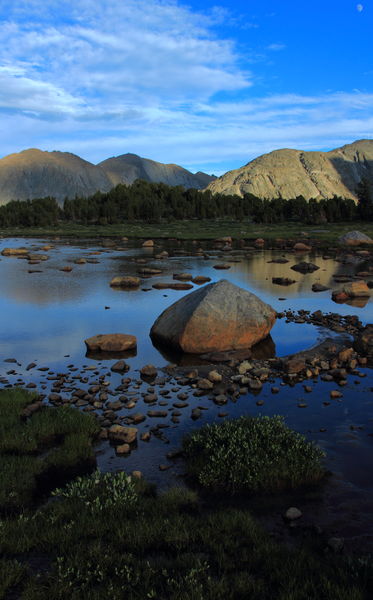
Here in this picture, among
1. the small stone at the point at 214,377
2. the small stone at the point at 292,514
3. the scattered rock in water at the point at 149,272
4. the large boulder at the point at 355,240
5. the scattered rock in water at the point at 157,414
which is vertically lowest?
the small stone at the point at 292,514

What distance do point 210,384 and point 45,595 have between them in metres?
9.58

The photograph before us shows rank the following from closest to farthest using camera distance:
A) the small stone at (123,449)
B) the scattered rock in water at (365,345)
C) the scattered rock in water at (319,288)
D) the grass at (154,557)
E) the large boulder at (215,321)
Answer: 1. the grass at (154,557)
2. the small stone at (123,449)
3. the scattered rock in water at (365,345)
4. the large boulder at (215,321)
5. the scattered rock in water at (319,288)

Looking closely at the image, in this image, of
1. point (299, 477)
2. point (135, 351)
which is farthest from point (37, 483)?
point (135, 351)

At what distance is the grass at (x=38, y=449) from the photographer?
30.3 ft

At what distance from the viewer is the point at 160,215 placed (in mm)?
160000

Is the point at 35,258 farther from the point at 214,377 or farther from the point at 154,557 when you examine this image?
the point at 154,557

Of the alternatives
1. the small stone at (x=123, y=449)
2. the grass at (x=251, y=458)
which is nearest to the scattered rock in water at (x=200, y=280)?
the grass at (x=251, y=458)

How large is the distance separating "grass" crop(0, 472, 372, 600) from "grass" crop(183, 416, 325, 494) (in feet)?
3.66

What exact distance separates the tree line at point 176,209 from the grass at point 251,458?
125 metres

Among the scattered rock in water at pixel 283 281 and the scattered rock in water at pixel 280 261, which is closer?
the scattered rock in water at pixel 283 281

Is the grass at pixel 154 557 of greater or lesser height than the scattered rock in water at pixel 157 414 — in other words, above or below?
above

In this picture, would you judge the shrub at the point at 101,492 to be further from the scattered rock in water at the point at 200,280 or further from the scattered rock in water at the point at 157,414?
the scattered rock in water at the point at 200,280

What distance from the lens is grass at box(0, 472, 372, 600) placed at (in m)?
6.27

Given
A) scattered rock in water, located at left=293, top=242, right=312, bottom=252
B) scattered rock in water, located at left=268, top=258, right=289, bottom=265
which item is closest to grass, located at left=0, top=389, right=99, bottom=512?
scattered rock in water, located at left=268, top=258, right=289, bottom=265
